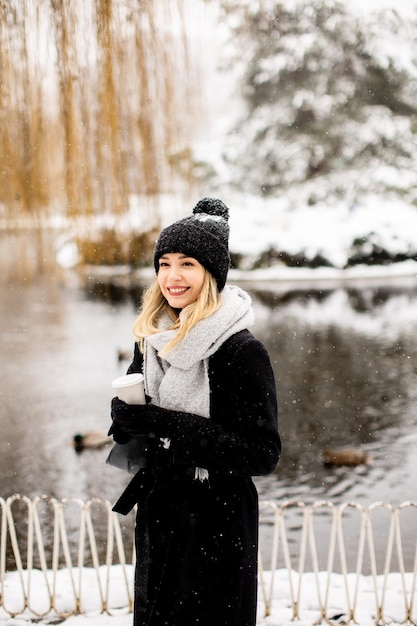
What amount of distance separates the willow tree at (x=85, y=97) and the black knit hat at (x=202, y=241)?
1176 millimetres

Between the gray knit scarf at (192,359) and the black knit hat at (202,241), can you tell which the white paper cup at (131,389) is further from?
the black knit hat at (202,241)

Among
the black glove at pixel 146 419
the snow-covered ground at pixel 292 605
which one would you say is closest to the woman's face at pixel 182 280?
the black glove at pixel 146 419

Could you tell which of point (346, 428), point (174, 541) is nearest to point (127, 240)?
point (174, 541)

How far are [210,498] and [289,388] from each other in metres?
8.22

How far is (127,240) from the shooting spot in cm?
316

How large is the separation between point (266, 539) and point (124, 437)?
12.5ft

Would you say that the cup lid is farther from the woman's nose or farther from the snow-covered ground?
the snow-covered ground

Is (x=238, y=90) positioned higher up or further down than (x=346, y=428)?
higher up

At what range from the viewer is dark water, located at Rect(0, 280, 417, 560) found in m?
6.51

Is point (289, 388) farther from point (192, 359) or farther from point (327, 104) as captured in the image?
point (327, 104)

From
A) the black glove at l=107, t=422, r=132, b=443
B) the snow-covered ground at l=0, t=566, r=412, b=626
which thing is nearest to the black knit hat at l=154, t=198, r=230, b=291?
the black glove at l=107, t=422, r=132, b=443

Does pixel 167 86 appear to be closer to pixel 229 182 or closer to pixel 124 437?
pixel 124 437

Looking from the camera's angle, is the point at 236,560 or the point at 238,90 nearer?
the point at 236,560

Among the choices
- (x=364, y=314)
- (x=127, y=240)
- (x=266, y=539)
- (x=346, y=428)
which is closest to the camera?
(x=127, y=240)
